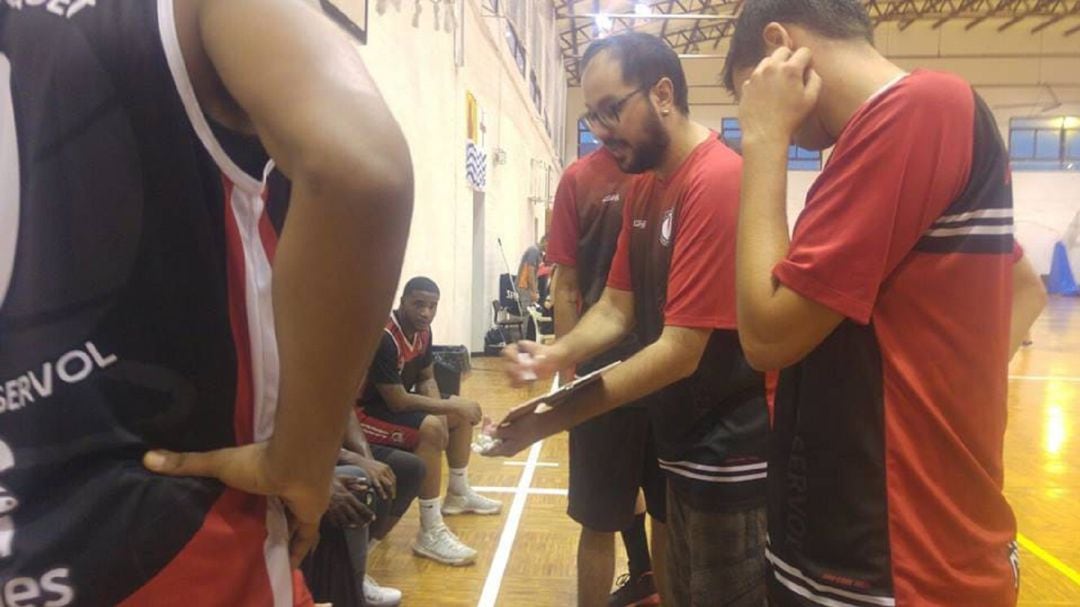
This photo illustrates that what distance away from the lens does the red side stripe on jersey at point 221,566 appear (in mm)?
735

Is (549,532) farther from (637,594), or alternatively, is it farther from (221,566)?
(221,566)

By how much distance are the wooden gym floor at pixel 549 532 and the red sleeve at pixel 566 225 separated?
132 cm

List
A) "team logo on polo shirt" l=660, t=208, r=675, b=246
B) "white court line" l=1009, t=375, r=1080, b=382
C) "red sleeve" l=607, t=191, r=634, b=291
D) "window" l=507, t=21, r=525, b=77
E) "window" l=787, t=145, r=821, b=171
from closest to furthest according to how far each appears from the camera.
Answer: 1. "team logo on polo shirt" l=660, t=208, r=675, b=246
2. "red sleeve" l=607, t=191, r=634, b=291
3. "white court line" l=1009, t=375, r=1080, b=382
4. "window" l=507, t=21, r=525, b=77
5. "window" l=787, t=145, r=821, b=171

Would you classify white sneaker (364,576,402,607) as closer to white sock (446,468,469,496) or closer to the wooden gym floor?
the wooden gym floor

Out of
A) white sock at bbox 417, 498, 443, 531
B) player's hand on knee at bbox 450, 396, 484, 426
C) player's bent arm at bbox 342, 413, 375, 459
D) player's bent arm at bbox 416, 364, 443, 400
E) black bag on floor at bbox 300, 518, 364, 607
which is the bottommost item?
white sock at bbox 417, 498, 443, 531

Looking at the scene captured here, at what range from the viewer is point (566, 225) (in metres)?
3.16

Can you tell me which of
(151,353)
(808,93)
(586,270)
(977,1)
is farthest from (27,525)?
(977,1)

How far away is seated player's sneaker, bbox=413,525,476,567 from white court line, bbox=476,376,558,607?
0.41 feet

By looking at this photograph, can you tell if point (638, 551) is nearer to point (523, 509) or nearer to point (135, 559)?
point (523, 509)

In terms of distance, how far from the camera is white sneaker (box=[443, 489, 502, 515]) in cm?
411

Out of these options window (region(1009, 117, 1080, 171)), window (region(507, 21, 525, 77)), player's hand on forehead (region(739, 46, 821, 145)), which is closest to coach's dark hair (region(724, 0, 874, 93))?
player's hand on forehead (region(739, 46, 821, 145))

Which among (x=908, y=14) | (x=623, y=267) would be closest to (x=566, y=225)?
(x=623, y=267)

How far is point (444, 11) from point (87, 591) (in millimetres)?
6323

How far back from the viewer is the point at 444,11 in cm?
648
